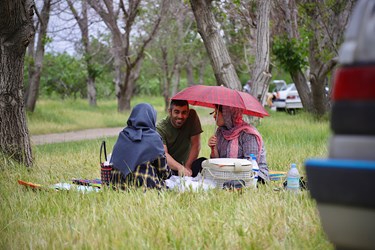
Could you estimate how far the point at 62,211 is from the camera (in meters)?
4.43

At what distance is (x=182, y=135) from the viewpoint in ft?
22.4

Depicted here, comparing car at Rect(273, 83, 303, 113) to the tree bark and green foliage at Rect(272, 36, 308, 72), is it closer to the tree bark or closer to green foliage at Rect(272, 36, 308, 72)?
the tree bark

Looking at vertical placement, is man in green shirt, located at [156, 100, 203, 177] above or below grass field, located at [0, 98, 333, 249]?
above

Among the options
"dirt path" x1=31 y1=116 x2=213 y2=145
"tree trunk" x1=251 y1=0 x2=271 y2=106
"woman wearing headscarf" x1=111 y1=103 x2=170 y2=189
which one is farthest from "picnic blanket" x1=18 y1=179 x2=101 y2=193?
"dirt path" x1=31 y1=116 x2=213 y2=145

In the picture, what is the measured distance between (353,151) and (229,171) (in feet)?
11.7

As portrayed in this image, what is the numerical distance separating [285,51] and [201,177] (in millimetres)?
10352

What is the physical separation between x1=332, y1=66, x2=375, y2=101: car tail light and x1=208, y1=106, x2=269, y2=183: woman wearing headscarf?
4.25 metres

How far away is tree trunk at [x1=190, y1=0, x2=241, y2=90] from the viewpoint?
962cm

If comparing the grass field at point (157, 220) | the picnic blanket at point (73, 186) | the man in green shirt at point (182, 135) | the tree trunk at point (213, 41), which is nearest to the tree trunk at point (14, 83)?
the grass field at point (157, 220)

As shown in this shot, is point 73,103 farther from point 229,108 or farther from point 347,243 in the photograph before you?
point 347,243

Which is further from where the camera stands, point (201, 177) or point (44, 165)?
point (44, 165)

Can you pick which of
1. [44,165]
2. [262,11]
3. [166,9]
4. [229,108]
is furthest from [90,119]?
[229,108]

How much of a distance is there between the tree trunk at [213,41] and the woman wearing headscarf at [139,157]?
176 inches

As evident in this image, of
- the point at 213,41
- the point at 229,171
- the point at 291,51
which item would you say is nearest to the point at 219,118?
the point at 229,171
